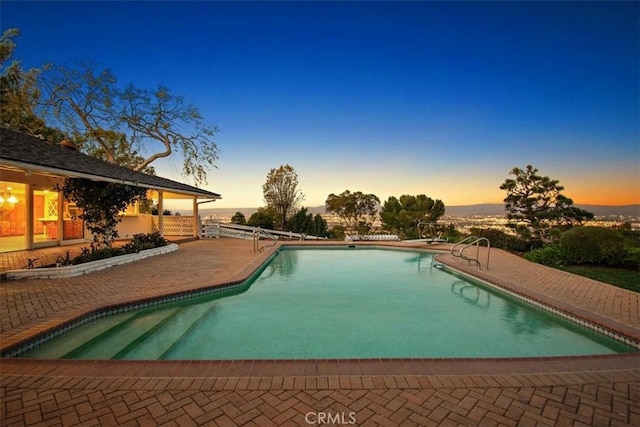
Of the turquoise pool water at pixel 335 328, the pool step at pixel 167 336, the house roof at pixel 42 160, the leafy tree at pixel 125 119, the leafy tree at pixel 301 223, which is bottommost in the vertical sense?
the turquoise pool water at pixel 335 328

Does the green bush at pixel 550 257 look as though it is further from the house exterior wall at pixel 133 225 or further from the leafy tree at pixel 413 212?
the house exterior wall at pixel 133 225

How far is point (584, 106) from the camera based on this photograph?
12734 mm

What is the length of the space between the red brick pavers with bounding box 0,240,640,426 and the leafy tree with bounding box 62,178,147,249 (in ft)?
19.2

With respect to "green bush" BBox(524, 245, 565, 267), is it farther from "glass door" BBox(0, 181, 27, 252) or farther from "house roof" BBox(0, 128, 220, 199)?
"glass door" BBox(0, 181, 27, 252)

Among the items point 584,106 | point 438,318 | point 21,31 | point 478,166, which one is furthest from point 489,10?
point 21,31

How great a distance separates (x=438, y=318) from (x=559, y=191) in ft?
50.0

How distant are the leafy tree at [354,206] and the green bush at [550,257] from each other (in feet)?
70.5

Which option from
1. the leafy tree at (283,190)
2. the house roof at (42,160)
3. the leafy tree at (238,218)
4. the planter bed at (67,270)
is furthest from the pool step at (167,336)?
the leafy tree at (283,190)

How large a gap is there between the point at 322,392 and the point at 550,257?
1041cm

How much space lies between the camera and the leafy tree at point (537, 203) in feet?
50.9

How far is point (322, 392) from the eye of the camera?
8.55 ft

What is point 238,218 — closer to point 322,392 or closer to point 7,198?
point 7,198

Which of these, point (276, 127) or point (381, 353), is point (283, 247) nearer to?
point (276, 127)

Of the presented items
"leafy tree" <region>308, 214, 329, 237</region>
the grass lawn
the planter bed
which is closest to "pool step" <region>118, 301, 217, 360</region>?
the planter bed
